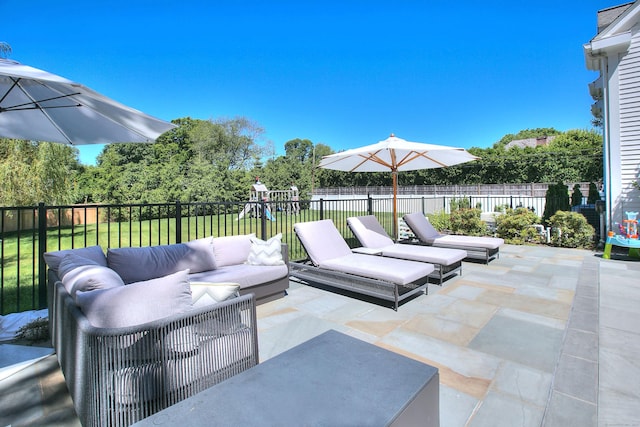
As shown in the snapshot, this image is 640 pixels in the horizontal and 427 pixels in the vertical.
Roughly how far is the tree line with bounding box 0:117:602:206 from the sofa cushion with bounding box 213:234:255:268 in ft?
11.8

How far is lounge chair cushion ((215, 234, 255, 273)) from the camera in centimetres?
393

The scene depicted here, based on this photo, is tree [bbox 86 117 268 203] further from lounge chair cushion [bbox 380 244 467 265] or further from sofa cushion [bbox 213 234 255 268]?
lounge chair cushion [bbox 380 244 467 265]

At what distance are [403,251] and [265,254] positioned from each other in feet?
7.57

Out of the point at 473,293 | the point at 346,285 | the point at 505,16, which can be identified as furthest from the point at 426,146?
the point at 505,16

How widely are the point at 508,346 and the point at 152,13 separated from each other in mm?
12883

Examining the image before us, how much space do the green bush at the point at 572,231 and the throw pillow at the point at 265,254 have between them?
7042 millimetres

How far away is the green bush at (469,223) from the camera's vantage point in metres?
8.31

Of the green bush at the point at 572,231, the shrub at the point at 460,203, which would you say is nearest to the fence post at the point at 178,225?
the shrub at the point at 460,203

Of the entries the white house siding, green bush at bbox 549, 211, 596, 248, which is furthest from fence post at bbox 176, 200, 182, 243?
the white house siding

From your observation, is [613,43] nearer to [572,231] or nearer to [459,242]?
[572,231]

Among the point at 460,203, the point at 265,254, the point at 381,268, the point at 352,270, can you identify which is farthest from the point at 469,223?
the point at 265,254

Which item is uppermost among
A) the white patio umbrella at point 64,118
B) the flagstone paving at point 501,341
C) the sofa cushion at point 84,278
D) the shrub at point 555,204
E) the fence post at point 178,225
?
the white patio umbrella at point 64,118

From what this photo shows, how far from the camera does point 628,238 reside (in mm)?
6000

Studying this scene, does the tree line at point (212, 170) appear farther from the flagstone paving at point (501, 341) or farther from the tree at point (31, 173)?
the flagstone paving at point (501, 341)
